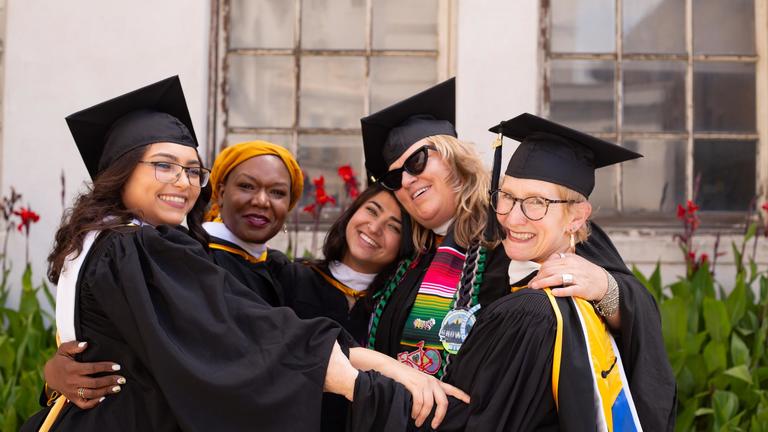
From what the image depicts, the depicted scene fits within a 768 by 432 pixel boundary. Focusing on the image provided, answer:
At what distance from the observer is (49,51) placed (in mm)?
5195

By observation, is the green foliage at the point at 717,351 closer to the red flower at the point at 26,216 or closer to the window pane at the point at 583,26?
the window pane at the point at 583,26

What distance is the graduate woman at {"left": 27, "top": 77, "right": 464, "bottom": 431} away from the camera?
247 cm

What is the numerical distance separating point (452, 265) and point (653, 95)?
9.25 ft

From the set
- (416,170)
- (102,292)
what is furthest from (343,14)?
(102,292)

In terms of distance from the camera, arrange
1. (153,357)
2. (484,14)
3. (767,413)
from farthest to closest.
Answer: (484,14), (767,413), (153,357)

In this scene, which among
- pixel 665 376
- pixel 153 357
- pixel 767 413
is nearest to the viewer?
pixel 153 357

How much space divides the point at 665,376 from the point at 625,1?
3.39 metres

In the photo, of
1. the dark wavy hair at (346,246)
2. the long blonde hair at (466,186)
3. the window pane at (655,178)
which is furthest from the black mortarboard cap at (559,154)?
the window pane at (655,178)

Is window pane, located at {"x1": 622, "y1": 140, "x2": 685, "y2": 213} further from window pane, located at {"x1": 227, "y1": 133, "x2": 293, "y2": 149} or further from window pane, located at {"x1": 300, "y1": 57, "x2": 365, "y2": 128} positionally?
window pane, located at {"x1": 227, "y1": 133, "x2": 293, "y2": 149}

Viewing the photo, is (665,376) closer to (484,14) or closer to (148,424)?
(148,424)

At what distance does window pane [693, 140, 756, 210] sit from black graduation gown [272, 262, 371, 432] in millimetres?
2804

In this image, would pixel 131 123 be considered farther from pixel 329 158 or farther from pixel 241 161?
pixel 329 158

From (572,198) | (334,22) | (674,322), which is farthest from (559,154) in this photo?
(334,22)

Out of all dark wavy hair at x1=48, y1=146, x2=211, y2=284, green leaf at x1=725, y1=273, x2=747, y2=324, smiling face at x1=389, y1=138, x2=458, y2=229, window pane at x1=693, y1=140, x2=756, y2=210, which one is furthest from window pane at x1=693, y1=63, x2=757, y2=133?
dark wavy hair at x1=48, y1=146, x2=211, y2=284
